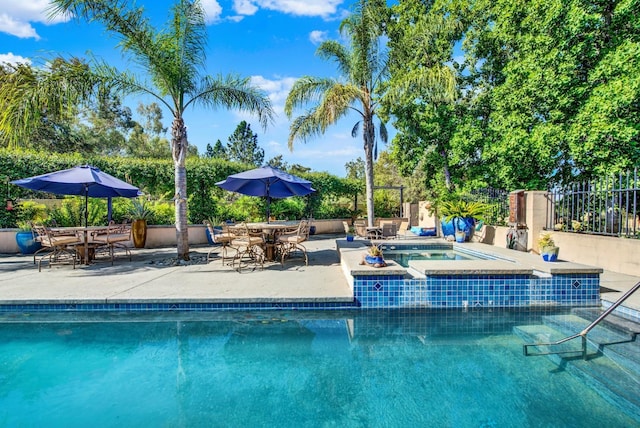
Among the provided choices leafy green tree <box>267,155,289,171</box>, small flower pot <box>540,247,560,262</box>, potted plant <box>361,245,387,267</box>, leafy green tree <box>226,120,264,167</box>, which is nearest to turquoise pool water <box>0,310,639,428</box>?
potted plant <box>361,245,387,267</box>

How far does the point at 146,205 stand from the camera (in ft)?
40.1

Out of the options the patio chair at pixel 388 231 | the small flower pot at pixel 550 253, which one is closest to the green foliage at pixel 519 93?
the patio chair at pixel 388 231

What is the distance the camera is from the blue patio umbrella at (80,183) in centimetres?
820

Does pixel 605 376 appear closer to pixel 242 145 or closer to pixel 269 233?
pixel 269 233

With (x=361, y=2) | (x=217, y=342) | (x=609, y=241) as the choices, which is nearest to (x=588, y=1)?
(x=361, y=2)

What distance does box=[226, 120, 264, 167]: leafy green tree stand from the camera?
1982 inches

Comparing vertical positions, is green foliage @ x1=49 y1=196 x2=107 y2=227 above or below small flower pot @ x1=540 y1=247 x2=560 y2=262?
above

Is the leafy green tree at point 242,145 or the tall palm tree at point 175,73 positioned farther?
the leafy green tree at point 242,145

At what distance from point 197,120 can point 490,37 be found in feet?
38.5

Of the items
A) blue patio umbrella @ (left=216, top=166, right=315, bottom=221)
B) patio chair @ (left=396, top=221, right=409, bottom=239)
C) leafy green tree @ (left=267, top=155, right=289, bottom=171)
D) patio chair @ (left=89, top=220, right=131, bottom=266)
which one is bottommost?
patio chair @ (left=396, top=221, right=409, bottom=239)

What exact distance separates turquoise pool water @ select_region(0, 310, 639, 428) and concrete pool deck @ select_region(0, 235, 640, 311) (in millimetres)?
323

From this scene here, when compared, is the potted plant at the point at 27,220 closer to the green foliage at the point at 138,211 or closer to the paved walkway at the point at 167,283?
the paved walkway at the point at 167,283

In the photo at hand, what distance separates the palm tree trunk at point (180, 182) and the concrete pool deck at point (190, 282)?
0.65 meters

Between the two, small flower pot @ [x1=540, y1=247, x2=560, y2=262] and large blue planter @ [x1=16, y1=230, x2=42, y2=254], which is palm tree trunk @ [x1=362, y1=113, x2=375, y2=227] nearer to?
small flower pot @ [x1=540, y1=247, x2=560, y2=262]
